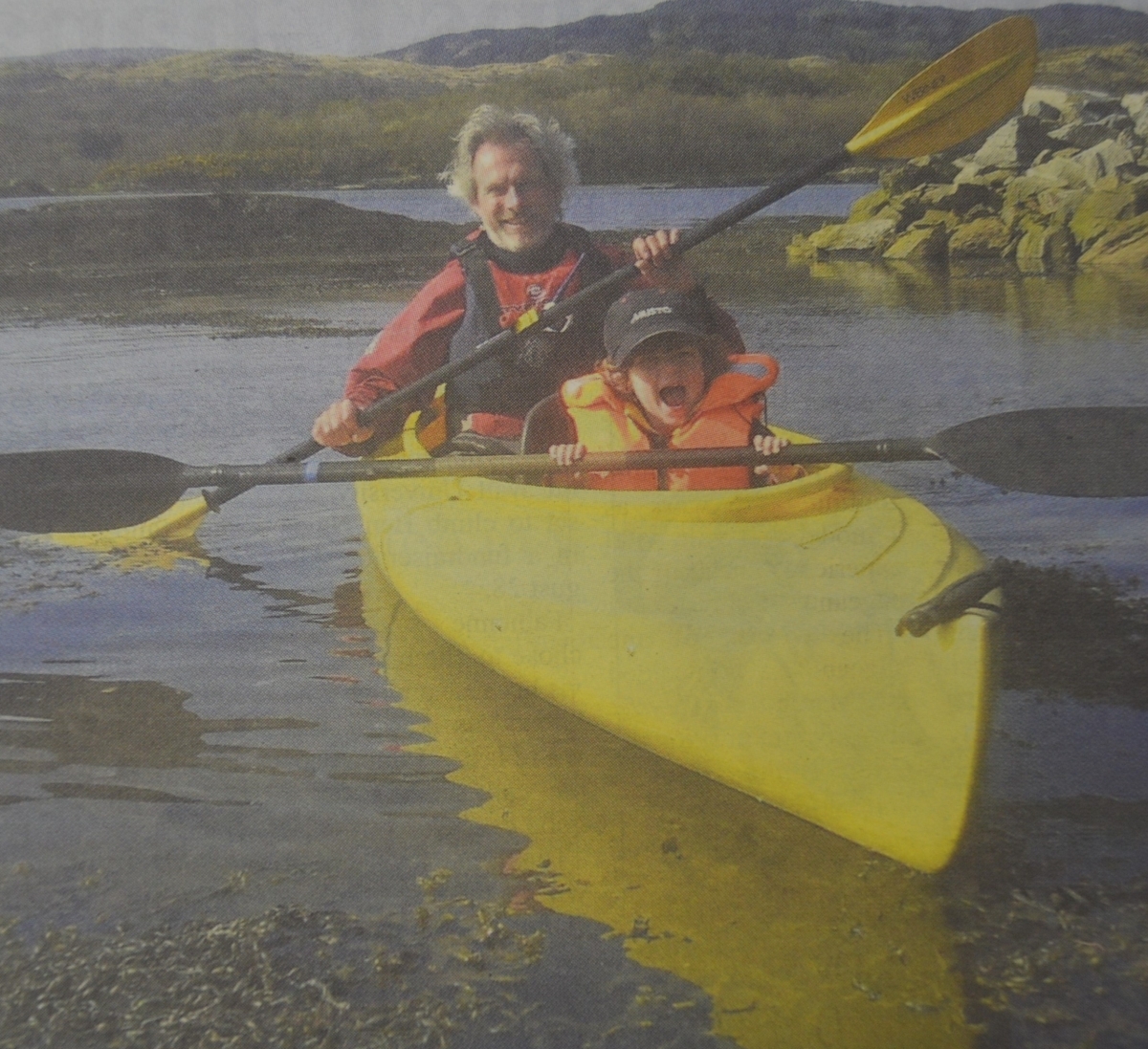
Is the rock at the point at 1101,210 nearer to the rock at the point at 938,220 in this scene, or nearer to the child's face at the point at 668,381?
the rock at the point at 938,220

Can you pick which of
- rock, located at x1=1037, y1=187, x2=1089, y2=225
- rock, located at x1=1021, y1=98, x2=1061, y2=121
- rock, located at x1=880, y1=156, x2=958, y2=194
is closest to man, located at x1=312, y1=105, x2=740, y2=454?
rock, located at x1=880, y1=156, x2=958, y2=194

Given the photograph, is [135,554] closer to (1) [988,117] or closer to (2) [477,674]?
(2) [477,674]

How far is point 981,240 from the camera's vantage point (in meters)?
2.36

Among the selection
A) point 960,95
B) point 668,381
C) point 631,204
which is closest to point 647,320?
point 668,381

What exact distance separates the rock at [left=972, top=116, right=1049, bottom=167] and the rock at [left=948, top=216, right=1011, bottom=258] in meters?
0.17

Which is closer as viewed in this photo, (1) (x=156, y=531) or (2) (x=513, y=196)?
(2) (x=513, y=196)

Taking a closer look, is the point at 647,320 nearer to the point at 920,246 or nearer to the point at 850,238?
the point at 850,238

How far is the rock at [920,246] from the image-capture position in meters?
2.24

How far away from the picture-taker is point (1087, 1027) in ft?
4.68

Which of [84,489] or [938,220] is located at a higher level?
[938,220]

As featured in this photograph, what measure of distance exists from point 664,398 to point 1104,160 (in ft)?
3.17

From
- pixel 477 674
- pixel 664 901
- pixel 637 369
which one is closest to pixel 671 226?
pixel 637 369

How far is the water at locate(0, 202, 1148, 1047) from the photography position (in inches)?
60.4

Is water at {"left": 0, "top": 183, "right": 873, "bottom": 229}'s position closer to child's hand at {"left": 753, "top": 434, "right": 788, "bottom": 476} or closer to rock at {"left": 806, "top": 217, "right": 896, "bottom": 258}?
rock at {"left": 806, "top": 217, "right": 896, "bottom": 258}
